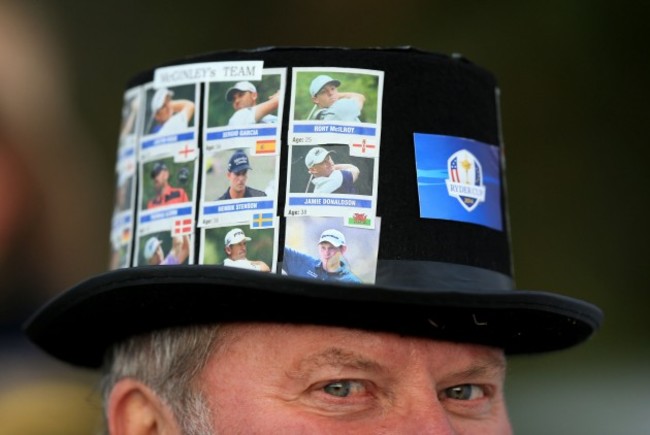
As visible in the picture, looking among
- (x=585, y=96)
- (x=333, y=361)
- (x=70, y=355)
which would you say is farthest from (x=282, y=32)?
(x=333, y=361)

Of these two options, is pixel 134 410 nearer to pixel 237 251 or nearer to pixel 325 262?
pixel 237 251

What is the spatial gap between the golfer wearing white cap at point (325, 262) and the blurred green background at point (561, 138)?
3.85 meters

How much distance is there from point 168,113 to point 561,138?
4.27 metres

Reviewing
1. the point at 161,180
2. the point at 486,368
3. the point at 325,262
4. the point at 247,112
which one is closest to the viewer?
the point at 325,262

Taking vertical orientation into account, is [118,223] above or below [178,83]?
below

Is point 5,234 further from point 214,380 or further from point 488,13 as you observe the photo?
point 214,380

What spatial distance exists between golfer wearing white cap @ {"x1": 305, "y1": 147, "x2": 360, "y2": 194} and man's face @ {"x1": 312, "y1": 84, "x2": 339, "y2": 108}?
0.10 m

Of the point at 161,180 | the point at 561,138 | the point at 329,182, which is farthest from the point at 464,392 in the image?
the point at 561,138

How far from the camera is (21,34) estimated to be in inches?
264

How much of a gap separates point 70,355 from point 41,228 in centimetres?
390

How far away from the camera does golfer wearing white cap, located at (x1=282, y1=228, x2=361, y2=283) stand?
2.31 m

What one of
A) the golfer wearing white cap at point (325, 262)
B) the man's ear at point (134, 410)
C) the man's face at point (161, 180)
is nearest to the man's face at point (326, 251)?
the golfer wearing white cap at point (325, 262)

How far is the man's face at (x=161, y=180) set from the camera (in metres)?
2.53

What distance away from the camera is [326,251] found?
2326 millimetres
